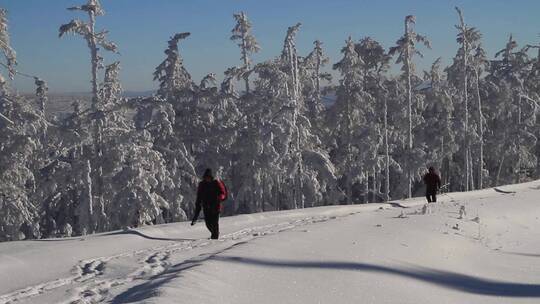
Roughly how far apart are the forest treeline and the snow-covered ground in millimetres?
8595

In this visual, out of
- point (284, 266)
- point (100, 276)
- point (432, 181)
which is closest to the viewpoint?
point (100, 276)

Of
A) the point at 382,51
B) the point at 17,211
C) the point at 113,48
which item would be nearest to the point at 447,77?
the point at 382,51

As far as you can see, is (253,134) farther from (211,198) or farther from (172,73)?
(211,198)

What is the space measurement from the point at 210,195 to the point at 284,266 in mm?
4283

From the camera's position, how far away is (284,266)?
29.1 feet

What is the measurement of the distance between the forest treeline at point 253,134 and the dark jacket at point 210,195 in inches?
315

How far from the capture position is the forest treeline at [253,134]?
26.2 meters

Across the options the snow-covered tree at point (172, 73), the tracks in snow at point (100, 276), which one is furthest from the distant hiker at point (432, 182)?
the snow-covered tree at point (172, 73)

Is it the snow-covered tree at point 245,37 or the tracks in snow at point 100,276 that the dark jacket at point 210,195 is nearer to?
the tracks in snow at point 100,276

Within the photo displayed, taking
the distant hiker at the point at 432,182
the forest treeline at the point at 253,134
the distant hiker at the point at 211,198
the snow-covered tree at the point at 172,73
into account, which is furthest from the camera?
the snow-covered tree at the point at 172,73

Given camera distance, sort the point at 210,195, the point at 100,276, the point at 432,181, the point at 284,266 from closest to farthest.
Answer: the point at 100,276 → the point at 284,266 → the point at 210,195 → the point at 432,181

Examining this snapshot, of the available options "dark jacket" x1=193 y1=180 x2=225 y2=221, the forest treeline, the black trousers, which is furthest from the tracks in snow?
the forest treeline

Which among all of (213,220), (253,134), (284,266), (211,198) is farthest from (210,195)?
(253,134)

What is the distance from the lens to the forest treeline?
1032 inches
